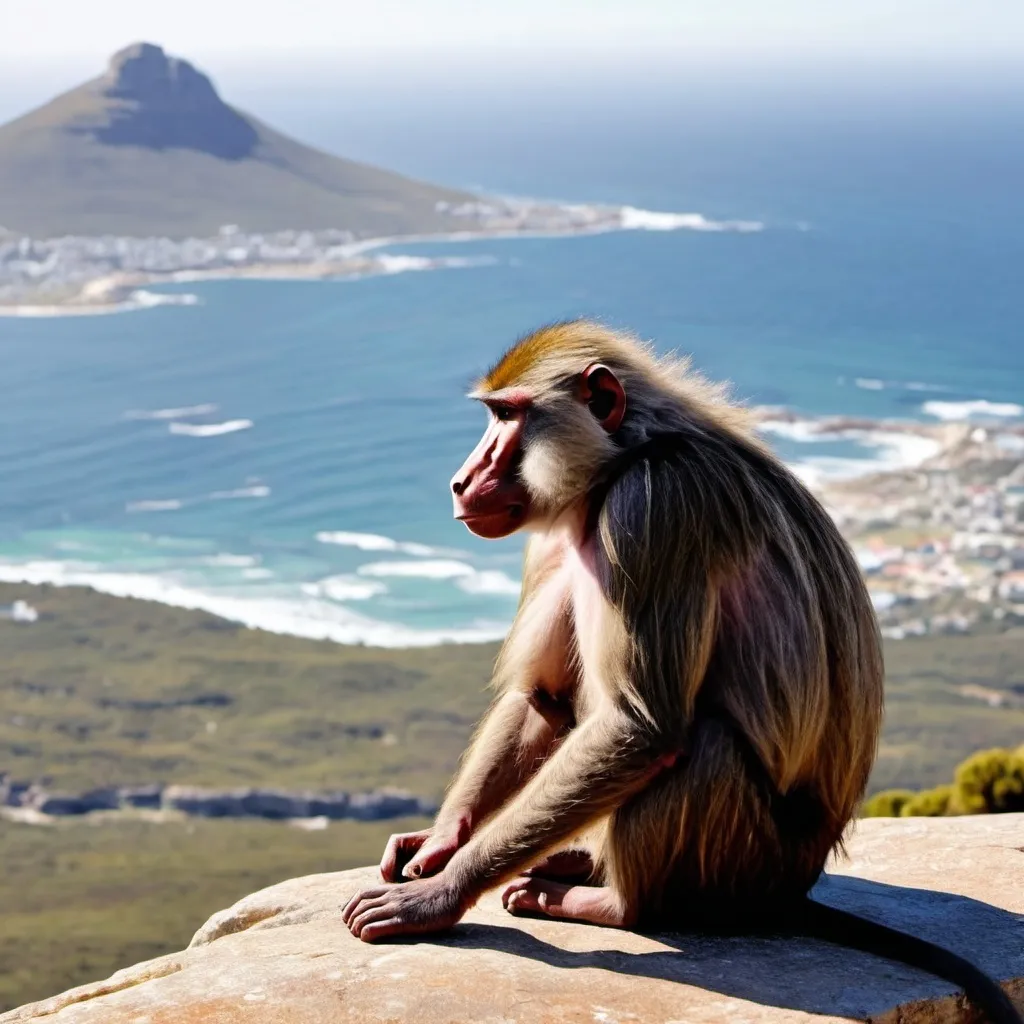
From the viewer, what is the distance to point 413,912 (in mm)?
4043

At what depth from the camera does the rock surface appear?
3.60 meters

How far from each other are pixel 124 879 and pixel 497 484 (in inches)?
1746

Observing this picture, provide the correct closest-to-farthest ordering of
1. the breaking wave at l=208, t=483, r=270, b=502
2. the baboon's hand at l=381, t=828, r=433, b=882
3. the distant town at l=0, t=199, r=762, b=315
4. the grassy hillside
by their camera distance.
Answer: the baboon's hand at l=381, t=828, r=433, b=882, the grassy hillside, the breaking wave at l=208, t=483, r=270, b=502, the distant town at l=0, t=199, r=762, b=315

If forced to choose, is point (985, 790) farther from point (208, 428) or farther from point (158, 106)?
point (158, 106)

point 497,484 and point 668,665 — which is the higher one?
point 497,484

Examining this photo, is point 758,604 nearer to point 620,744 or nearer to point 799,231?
point 620,744

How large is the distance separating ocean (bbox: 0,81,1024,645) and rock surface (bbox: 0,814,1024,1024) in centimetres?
6310

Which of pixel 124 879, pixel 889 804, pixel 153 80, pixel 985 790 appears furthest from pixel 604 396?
pixel 153 80

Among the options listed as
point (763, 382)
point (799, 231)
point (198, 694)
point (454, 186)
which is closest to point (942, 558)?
point (763, 382)

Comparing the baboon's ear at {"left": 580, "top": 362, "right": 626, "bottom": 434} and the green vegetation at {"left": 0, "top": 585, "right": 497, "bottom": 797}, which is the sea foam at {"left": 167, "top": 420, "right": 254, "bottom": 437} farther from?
the baboon's ear at {"left": 580, "top": 362, "right": 626, "bottom": 434}

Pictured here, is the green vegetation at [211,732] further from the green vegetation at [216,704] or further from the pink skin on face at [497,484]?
the pink skin on face at [497,484]

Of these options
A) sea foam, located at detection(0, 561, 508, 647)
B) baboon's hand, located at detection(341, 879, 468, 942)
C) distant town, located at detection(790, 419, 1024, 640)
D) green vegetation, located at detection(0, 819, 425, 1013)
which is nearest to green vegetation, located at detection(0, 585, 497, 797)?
sea foam, located at detection(0, 561, 508, 647)

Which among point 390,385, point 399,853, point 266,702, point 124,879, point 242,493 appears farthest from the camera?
point 390,385

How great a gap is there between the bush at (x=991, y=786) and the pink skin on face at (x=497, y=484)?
6.19 metres
